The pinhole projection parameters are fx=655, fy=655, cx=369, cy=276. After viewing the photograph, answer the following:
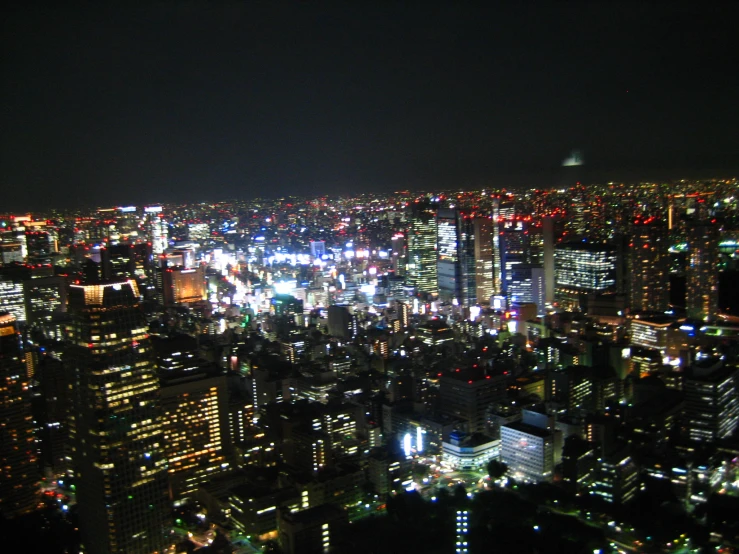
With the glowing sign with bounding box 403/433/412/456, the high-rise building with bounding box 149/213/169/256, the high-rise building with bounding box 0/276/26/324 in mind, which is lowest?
the glowing sign with bounding box 403/433/412/456

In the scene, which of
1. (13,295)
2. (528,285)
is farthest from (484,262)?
(13,295)

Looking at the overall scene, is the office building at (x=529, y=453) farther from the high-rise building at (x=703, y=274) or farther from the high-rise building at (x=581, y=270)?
the high-rise building at (x=581, y=270)

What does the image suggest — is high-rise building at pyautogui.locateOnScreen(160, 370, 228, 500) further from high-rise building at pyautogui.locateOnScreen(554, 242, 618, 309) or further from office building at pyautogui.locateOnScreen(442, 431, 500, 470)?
high-rise building at pyautogui.locateOnScreen(554, 242, 618, 309)

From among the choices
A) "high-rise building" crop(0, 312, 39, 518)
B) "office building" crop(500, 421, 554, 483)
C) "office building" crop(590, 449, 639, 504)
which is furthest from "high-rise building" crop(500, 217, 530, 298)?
"high-rise building" crop(0, 312, 39, 518)

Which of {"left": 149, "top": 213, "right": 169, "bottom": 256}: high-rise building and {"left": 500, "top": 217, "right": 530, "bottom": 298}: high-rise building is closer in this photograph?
{"left": 149, "top": 213, "right": 169, "bottom": 256}: high-rise building

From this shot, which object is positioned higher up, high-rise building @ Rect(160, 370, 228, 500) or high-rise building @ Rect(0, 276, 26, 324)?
high-rise building @ Rect(0, 276, 26, 324)

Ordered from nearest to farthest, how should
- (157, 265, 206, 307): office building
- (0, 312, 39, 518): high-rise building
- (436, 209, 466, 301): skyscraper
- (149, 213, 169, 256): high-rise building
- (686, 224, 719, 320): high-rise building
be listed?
(0, 312, 39, 518): high-rise building, (686, 224, 719, 320): high-rise building, (149, 213, 169, 256): high-rise building, (157, 265, 206, 307): office building, (436, 209, 466, 301): skyscraper

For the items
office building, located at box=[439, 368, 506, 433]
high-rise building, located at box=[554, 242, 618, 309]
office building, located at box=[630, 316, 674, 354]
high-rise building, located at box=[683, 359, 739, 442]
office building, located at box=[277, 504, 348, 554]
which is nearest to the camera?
office building, located at box=[277, 504, 348, 554]
